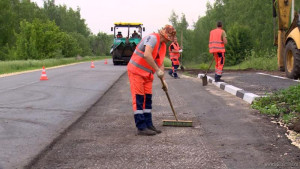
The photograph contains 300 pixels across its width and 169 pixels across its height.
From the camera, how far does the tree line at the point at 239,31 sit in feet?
128

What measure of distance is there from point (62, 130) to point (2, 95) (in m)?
4.74

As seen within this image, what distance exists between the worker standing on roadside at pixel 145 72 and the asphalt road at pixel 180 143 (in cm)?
23

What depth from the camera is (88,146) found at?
4.39 m

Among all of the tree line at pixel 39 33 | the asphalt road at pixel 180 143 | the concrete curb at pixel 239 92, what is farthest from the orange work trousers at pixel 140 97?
the tree line at pixel 39 33

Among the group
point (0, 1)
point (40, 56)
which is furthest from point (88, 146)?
point (0, 1)

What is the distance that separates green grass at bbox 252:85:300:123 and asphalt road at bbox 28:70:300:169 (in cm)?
24

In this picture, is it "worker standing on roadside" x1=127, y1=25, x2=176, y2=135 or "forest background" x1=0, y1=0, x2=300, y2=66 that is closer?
"worker standing on roadside" x1=127, y1=25, x2=176, y2=135

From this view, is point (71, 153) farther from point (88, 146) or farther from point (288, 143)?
point (288, 143)

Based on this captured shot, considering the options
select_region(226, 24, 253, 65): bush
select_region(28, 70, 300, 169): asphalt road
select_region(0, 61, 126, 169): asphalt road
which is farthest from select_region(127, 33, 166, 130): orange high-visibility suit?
select_region(226, 24, 253, 65): bush

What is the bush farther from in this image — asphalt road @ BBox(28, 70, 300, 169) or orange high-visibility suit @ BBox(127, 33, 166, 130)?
orange high-visibility suit @ BBox(127, 33, 166, 130)

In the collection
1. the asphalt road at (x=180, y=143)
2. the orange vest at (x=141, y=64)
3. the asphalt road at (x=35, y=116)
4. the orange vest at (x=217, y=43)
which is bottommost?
the asphalt road at (x=35, y=116)

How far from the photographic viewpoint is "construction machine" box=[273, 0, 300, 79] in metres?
10.7

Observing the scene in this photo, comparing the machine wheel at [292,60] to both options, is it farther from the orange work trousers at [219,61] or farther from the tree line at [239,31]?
the tree line at [239,31]

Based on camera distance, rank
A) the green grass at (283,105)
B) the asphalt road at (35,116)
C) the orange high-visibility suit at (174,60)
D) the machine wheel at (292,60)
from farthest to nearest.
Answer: the orange high-visibility suit at (174,60) → the machine wheel at (292,60) → the green grass at (283,105) → the asphalt road at (35,116)
